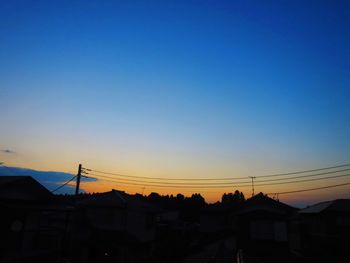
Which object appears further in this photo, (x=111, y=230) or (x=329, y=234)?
(x=329, y=234)

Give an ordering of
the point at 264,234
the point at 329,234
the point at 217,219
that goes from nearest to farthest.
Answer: the point at 264,234 → the point at 329,234 → the point at 217,219

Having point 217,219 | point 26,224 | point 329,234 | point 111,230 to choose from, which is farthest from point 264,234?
point 26,224

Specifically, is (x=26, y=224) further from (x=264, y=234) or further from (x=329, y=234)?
(x=329, y=234)

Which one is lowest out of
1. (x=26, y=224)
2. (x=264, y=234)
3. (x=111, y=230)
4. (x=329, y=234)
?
(x=329, y=234)

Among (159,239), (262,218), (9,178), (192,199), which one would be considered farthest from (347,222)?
(192,199)

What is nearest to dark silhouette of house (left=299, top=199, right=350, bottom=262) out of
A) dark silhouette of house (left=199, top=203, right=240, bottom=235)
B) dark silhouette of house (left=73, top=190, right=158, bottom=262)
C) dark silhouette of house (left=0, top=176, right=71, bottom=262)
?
dark silhouette of house (left=199, top=203, right=240, bottom=235)

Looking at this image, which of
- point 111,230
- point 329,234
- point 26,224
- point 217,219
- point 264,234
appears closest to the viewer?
point 26,224

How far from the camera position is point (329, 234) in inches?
1414

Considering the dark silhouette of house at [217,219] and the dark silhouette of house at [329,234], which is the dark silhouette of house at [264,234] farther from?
the dark silhouette of house at [217,219]

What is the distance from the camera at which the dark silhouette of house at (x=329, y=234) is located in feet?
105

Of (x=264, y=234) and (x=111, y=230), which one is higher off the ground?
(x=111, y=230)

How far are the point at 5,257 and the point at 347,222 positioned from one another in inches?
1460

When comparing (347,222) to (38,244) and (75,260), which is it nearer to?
(75,260)

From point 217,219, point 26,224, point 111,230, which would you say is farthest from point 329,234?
point 26,224
